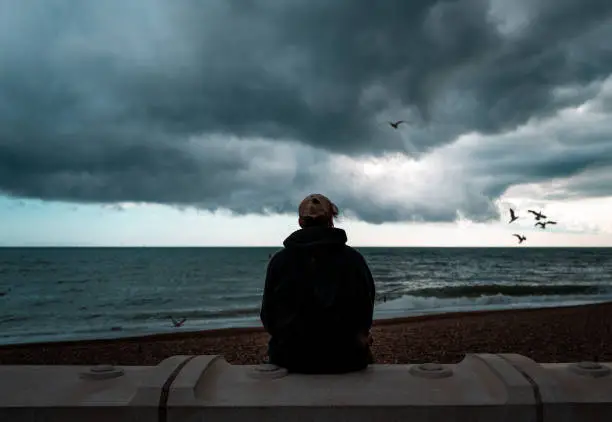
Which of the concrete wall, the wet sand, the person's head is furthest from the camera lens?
the wet sand

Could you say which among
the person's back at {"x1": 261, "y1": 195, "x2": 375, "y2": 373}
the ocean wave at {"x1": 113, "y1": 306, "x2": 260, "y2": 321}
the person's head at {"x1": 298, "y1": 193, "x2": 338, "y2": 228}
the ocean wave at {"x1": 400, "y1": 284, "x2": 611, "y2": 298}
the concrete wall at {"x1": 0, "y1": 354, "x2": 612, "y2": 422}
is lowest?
the ocean wave at {"x1": 113, "y1": 306, "x2": 260, "y2": 321}

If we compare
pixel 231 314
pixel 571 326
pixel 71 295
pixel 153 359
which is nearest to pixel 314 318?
pixel 153 359

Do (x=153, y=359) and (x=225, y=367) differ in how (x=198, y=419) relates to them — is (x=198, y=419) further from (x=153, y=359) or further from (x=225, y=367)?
(x=153, y=359)

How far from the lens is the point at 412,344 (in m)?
12.2

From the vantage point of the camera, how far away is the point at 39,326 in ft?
68.2

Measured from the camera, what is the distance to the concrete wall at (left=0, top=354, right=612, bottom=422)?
254cm

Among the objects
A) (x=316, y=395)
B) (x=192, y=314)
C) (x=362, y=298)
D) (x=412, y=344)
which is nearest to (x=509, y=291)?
(x=192, y=314)

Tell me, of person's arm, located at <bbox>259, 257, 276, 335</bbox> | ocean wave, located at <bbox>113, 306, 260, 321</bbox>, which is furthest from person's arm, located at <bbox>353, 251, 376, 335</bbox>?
ocean wave, located at <bbox>113, 306, 260, 321</bbox>

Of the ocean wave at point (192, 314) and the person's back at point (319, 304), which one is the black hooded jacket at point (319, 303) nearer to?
the person's back at point (319, 304)

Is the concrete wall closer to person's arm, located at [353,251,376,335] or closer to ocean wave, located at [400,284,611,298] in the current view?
person's arm, located at [353,251,376,335]

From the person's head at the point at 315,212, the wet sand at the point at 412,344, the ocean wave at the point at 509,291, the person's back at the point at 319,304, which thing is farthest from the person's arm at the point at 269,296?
the ocean wave at the point at 509,291

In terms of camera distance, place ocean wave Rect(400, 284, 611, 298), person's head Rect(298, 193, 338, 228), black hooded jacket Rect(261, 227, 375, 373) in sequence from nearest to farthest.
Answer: black hooded jacket Rect(261, 227, 375, 373) < person's head Rect(298, 193, 338, 228) < ocean wave Rect(400, 284, 611, 298)

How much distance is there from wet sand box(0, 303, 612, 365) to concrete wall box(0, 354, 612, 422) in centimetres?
772

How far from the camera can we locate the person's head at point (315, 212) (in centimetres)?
350
